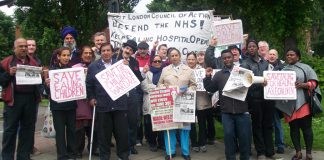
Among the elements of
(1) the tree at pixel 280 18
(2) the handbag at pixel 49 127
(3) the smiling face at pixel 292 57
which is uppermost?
(1) the tree at pixel 280 18

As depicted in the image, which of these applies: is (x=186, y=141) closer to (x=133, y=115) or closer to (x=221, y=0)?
(x=133, y=115)

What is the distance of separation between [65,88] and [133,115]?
4.59ft

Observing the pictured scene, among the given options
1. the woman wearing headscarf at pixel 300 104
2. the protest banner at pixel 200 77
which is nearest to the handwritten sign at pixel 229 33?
the protest banner at pixel 200 77

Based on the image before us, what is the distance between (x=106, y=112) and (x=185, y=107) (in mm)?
1441

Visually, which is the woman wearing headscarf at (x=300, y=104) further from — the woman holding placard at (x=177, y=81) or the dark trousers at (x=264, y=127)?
the woman holding placard at (x=177, y=81)

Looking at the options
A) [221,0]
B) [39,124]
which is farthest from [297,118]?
[221,0]

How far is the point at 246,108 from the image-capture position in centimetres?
735

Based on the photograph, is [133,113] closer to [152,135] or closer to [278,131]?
[152,135]

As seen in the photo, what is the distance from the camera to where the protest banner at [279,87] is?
7.55 meters

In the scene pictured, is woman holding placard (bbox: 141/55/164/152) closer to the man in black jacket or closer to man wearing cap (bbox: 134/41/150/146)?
man wearing cap (bbox: 134/41/150/146)

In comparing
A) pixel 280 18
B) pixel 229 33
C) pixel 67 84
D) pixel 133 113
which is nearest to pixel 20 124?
pixel 67 84

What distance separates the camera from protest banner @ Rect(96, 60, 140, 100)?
7.24m

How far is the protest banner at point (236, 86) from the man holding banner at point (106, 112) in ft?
5.68

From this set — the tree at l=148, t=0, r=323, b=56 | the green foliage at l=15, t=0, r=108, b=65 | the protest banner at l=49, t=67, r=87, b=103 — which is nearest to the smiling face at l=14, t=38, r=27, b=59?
the protest banner at l=49, t=67, r=87, b=103
